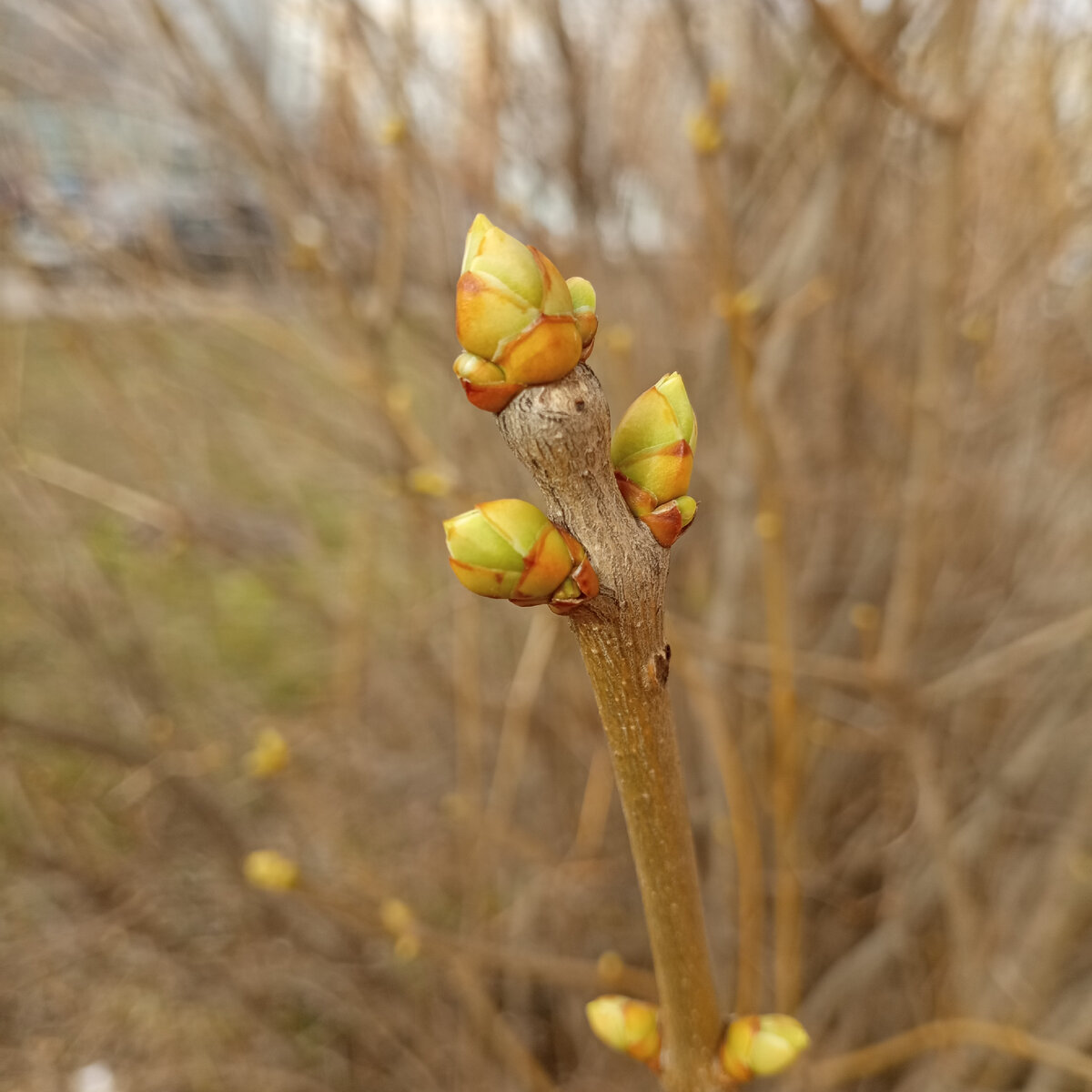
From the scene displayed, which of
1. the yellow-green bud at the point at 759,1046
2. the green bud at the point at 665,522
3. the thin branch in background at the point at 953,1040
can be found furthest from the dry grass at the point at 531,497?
the green bud at the point at 665,522

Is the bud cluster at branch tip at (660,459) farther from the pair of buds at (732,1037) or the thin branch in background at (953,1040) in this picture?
the thin branch in background at (953,1040)

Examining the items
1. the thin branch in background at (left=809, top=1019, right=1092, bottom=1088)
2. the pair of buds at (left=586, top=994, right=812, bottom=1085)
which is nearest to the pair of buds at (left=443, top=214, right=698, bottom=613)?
the pair of buds at (left=586, top=994, right=812, bottom=1085)

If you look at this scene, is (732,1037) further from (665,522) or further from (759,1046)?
(665,522)

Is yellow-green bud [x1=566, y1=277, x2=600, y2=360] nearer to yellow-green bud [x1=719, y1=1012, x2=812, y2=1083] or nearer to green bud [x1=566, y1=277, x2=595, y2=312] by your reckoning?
green bud [x1=566, y1=277, x2=595, y2=312]

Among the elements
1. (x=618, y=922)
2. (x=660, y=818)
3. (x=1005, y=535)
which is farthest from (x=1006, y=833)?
(x=660, y=818)

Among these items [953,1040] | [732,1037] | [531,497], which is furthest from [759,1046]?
[531,497]

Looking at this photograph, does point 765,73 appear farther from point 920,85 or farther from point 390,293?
point 390,293
